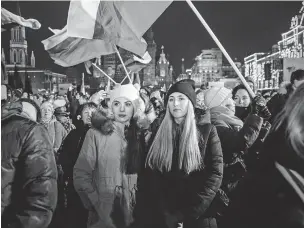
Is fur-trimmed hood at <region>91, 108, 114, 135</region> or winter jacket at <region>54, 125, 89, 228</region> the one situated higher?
fur-trimmed hood at <region>91, 108, 114, 135</region>

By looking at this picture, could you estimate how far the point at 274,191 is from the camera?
179cm

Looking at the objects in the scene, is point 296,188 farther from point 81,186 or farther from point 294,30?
point 294,30

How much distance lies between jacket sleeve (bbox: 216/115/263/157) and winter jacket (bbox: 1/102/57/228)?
241 centimetres

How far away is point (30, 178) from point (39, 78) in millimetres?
91028

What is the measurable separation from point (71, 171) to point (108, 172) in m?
2.42

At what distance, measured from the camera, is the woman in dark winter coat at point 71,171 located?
21.6ft

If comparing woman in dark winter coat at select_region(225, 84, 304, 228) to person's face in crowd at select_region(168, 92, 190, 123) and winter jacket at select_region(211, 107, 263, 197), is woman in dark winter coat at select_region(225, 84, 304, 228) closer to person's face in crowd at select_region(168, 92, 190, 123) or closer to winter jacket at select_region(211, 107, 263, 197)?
person's face in crowd at select_region(168, 92, 190, 123)

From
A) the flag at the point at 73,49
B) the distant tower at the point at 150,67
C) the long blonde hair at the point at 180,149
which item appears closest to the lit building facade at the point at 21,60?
the flag at the point at 73,49

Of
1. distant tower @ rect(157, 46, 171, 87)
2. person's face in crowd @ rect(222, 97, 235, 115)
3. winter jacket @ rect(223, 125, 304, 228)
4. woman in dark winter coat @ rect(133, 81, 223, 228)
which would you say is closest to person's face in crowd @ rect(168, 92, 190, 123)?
woman in dark winter coat @ rect(133, 81, 223, 228)

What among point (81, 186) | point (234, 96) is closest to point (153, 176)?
point (81, 186)

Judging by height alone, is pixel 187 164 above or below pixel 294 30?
below

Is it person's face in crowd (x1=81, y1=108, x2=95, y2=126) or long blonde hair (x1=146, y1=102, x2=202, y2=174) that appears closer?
long blonde hair (x1=146, y1=102, x2=202, y2=174)

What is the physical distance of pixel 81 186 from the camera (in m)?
4.34

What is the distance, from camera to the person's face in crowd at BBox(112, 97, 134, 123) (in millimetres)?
4891
